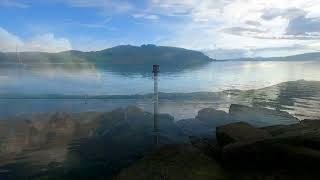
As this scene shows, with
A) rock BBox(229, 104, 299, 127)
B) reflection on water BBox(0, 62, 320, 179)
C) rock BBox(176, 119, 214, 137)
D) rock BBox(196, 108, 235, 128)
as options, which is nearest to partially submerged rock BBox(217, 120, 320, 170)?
reflection on water BBox(0, 62, 320, 179)

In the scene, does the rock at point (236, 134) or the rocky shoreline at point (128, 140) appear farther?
the rock at point (236, 134)

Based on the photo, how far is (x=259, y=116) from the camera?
2665 inches

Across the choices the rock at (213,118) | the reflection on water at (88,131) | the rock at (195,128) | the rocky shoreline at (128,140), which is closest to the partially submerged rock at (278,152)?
the rocky shoreline at (128,140)

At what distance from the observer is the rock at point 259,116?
211ft

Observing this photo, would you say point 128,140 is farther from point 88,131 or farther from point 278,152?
point 278,152

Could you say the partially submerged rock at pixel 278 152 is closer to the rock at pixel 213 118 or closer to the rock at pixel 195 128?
the rock at pixel 195 128

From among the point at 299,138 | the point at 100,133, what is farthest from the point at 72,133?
the point at 299,138

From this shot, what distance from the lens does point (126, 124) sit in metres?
56.9

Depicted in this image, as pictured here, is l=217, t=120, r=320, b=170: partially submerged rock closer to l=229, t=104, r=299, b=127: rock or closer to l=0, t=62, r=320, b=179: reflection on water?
l=0, t=62, r=320, b=179: reflection on water

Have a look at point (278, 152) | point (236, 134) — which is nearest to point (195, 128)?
point (236, 134)

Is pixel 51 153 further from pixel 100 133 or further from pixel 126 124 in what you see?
pixel 126 124

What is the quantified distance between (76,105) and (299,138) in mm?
75264

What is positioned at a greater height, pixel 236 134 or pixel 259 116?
pixel 236 134

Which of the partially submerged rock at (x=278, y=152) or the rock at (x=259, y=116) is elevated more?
the partially submerged rock at (x=278, y=152)
